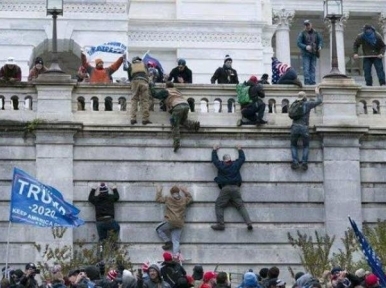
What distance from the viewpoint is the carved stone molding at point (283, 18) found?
79.6 metres

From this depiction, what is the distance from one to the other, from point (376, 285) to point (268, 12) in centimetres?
3290

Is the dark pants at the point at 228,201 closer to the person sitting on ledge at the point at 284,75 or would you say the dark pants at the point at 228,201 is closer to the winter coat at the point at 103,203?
the winter coat at the point at 103,203

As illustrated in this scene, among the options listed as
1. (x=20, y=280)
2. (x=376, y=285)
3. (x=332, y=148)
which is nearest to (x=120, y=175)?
(x=332, y=148)

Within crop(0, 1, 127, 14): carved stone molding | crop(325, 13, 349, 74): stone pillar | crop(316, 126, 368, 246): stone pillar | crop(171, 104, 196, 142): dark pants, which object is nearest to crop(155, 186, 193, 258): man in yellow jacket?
crop(171, 104, 196, 142): dark pants

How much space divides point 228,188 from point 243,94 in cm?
242

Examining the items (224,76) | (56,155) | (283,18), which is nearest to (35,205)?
(56,155)

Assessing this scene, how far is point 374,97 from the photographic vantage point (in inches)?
1799

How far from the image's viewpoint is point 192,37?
62.0 meters

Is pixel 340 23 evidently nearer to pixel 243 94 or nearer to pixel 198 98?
pixel 198 98

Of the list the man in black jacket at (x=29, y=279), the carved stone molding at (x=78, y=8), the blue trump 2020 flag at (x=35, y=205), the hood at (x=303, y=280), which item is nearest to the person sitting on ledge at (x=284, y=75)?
the blue trump 2020 flag at (x=35, y=205)

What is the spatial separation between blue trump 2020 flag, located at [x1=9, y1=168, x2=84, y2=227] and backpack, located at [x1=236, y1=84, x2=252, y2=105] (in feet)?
22.4

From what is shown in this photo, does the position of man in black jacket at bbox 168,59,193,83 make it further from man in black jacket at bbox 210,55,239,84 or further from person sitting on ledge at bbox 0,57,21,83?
person sitting on ledge at bbox 0,57,21,83

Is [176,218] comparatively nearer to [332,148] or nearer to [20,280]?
[332,148]

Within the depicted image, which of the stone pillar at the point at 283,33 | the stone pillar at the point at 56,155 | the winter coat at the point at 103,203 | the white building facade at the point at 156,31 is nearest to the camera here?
the winter coat at the point at 103,203
